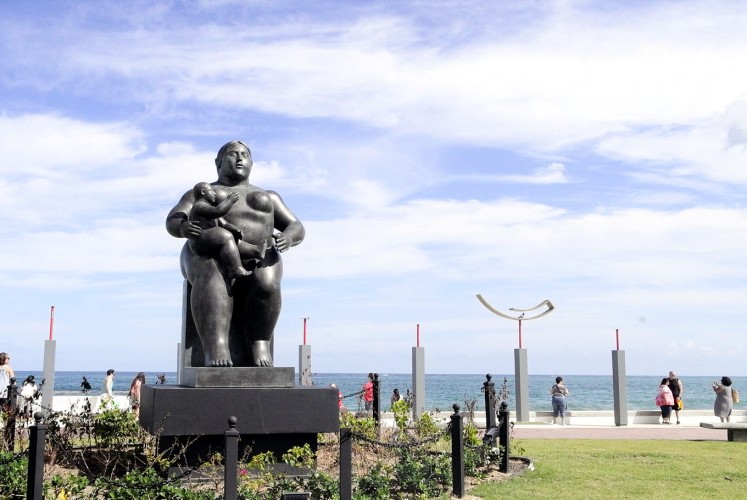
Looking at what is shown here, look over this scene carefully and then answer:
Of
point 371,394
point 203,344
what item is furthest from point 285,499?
point 371,394

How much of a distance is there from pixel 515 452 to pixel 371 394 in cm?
421

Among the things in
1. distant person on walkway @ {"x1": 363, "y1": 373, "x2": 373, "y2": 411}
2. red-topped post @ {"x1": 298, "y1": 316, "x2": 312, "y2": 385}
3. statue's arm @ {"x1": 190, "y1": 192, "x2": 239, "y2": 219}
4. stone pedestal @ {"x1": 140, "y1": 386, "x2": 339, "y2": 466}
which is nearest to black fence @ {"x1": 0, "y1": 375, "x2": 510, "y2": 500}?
stone pedestal @ {"x1": 140, "y1": 386, "x2": 339, "y2": 466}

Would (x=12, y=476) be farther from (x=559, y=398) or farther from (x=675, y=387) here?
(x=675, y=387)

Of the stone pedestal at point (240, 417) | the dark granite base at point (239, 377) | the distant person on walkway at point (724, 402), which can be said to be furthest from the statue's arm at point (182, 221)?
the distant person on walkway at point (724, 402)

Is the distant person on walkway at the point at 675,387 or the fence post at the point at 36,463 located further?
the distant person on walkway at the point at 675,387

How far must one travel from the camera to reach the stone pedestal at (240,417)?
6484mm

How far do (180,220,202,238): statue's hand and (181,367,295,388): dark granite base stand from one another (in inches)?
47.5

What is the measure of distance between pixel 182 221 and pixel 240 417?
1914 mm

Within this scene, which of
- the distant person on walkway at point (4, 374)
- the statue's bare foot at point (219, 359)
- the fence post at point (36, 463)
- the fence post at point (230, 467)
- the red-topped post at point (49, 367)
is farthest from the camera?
the red-topped post at point (49, 367)

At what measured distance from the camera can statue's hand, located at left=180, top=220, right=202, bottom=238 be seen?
7145mm

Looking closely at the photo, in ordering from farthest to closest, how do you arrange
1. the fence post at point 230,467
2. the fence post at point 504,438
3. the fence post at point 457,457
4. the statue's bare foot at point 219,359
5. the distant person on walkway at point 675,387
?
the distant person on walkway at point 675,387 → the fence post at point 504,438 → the statue's bare foot at point 219,359 → the fence post at point 457,457 → the fence post at point 230,467

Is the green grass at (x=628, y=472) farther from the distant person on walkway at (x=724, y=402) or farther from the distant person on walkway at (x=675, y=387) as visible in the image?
the distant person on walkway at (x=675, y=387)

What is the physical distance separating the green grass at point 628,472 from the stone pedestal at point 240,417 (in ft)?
5.18

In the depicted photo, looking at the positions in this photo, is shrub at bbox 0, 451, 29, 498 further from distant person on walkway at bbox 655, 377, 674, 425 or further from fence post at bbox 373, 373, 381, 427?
distant person on walkway at bbox 655, 377, 674, 425
